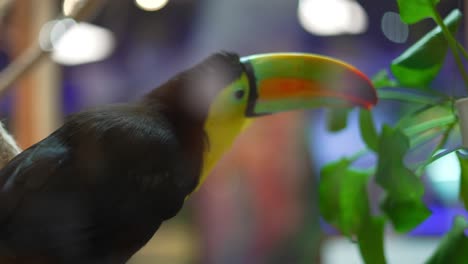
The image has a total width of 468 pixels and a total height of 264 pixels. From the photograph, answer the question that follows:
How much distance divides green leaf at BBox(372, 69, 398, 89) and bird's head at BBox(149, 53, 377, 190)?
64 mm

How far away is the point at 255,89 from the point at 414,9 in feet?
0.70

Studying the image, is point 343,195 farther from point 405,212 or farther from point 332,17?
point 332,17

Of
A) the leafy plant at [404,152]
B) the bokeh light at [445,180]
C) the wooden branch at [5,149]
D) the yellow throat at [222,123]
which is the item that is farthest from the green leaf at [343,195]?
the wooden branch at [5,149]

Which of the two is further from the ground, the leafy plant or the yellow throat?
the yellow throat

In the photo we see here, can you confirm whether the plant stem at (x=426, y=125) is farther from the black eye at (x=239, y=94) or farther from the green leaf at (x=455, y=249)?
the black eye at (x=239, y=94)

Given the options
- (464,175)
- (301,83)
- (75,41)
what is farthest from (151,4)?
(464,175)

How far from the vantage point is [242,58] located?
695mm

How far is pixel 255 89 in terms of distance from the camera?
0.74 m

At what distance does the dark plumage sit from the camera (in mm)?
519

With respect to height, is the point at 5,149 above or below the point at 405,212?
above

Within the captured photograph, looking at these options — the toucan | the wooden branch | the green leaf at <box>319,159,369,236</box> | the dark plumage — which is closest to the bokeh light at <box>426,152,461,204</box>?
the green leaf at <box>319,159,369,236</box>

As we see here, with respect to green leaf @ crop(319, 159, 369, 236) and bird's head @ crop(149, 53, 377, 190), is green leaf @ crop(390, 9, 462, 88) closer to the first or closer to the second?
bird's head @ crop(149, 53, 377, 190)

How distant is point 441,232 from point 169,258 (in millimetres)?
468

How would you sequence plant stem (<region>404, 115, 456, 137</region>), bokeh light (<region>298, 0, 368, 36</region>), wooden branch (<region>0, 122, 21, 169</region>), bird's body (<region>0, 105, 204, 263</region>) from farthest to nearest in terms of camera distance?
plant stem (<region>404, 115, 456, 137</region>) → bokeh light (<region>298, 0, 368, 36</region>) → wooden branch (<region>0, 122, 21, 169</region>) → bird's body (<region>0, 105, 204, 263</region>)
